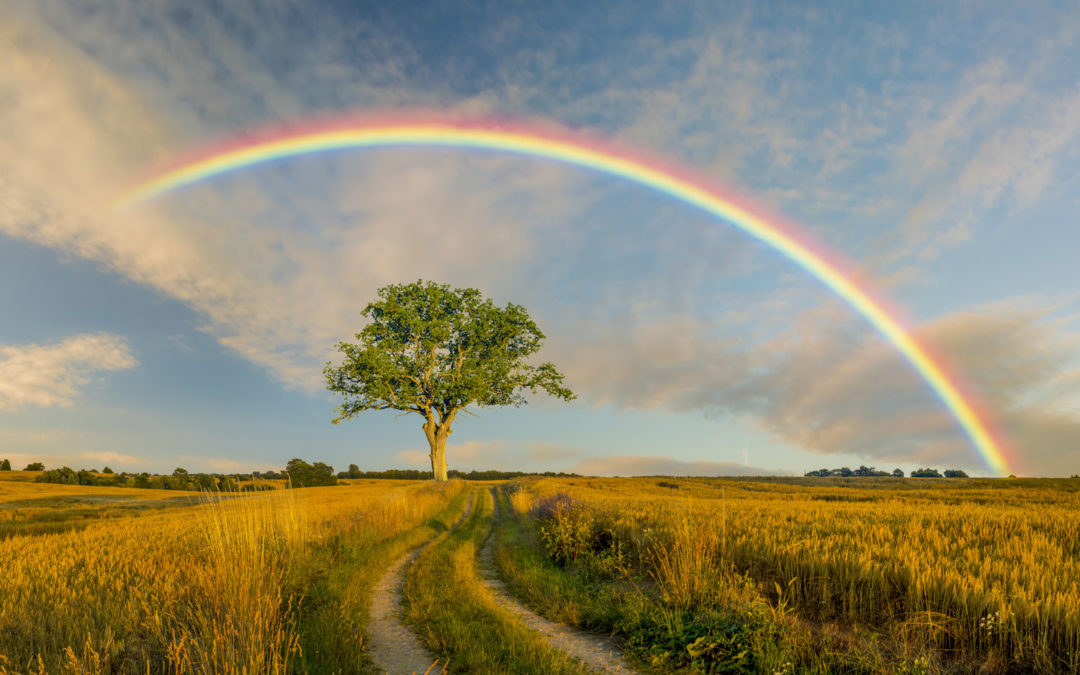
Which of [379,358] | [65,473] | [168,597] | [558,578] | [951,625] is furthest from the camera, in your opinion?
[65,473]

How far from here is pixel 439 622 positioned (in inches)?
307

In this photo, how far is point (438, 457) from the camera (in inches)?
1531

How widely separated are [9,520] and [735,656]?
31.8 m

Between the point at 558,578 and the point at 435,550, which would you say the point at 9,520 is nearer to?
the point at 435,550

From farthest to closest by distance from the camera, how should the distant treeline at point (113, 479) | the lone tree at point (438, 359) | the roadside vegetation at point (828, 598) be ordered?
the distant treeline at point (113, 479) → the lone tree at point (438, 359) → the roadside vegetation at point (828, 598)

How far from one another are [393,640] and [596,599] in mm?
3806

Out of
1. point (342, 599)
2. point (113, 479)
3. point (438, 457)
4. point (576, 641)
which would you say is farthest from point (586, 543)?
point (113, 479)

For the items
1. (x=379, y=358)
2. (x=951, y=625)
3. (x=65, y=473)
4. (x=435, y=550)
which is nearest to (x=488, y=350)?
(x=379, y=358)

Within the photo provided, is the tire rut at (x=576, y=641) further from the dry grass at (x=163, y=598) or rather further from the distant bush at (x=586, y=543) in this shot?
the dry grass at (x=163, y=598)

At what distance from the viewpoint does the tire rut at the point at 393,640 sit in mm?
6266

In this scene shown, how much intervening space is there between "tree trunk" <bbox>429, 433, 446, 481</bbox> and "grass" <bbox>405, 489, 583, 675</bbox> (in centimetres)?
2667

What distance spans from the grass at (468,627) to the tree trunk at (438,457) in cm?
2667

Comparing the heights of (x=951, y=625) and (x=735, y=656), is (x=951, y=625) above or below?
above

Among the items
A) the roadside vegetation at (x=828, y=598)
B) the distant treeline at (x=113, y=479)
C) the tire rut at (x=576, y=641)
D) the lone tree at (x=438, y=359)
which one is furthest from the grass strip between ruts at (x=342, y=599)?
the distant treeline at (x=113, y=479)
